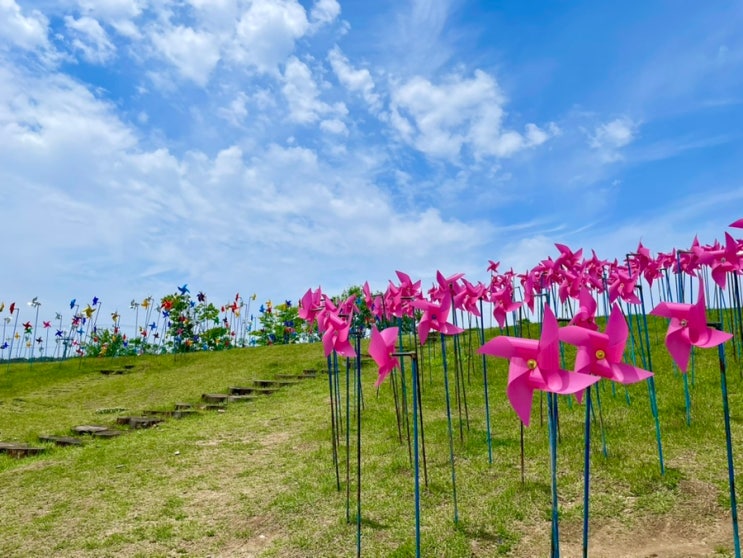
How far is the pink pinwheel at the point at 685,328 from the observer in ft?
9.89

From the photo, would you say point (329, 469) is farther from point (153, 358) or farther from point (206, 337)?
point (206, 337)

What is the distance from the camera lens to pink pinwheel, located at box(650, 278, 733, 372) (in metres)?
3.02

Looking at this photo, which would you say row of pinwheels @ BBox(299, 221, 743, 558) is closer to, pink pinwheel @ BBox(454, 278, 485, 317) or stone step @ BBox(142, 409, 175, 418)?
pink pinwheel @ BBox(454, 278, 485, 317)

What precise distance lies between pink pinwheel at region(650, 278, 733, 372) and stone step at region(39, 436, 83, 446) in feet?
31.5

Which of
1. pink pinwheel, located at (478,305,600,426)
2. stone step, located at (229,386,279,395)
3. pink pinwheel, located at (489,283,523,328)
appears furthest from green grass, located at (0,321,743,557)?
stone step, located at (229,386,279,395)

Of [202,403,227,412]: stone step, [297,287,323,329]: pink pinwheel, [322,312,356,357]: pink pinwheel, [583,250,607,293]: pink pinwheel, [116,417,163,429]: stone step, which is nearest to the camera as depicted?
[322,312,356,357]: pink pinwheel

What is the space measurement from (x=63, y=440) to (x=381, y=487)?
7.02 meters

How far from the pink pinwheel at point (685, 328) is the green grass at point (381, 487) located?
183 cm

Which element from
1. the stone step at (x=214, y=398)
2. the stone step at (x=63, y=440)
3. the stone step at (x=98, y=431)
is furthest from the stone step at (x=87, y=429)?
the stone step at (x=214, y=398)

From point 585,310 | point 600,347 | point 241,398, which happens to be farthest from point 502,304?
point 241,398

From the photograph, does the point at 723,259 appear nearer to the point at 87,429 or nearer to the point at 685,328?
the point at 685,328

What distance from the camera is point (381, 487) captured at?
555cm

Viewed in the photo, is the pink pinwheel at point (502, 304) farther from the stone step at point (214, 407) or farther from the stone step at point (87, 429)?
the stone step at point (87, 429)

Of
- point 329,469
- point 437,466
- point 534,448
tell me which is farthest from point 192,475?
point 534,448
